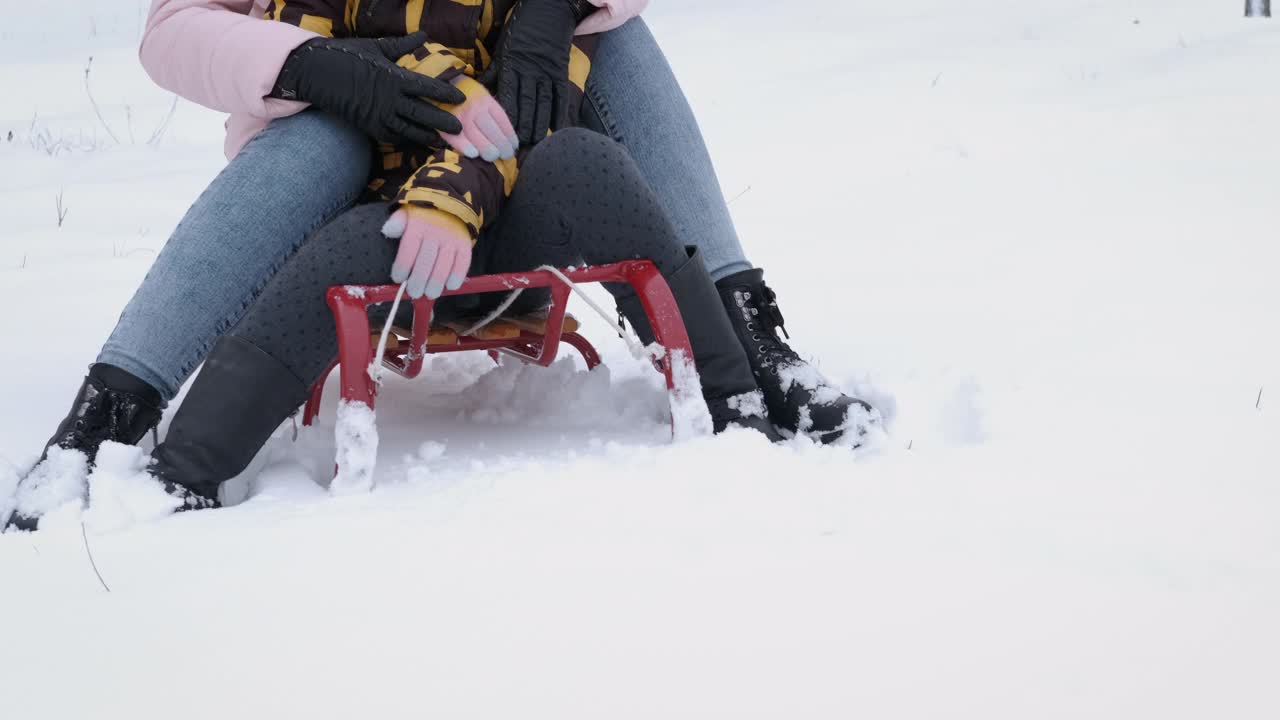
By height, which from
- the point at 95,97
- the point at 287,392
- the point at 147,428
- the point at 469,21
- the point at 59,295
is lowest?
the point at 95,97

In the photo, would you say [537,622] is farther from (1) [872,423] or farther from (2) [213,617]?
(1) [872,423]

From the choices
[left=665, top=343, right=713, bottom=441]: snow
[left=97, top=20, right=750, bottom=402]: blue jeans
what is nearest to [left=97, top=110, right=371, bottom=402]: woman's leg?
[left=97, top=20, right=750, bottom=402]: blue jeans

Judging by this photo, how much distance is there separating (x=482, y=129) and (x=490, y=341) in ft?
1.05

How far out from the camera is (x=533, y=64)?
178 cm

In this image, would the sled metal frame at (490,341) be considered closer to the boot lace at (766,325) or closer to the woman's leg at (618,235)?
the woman's leg at (618,235)

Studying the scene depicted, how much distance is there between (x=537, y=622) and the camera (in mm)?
1133

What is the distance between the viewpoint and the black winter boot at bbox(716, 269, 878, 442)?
1717 mm

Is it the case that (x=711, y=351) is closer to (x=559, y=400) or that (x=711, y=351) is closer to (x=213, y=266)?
(x=559, y=400)

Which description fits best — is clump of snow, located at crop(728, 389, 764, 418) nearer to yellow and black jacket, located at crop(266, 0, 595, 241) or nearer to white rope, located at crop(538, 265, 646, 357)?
white rope, located at crop(538, 265, 646, 357)

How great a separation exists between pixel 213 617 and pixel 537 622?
0.31 m

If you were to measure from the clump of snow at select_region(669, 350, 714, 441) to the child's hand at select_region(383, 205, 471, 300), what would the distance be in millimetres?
310

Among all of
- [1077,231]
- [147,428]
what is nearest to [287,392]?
[147,428]

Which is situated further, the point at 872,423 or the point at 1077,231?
the point at 1077,231

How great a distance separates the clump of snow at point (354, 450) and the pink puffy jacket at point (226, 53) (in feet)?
1.65
